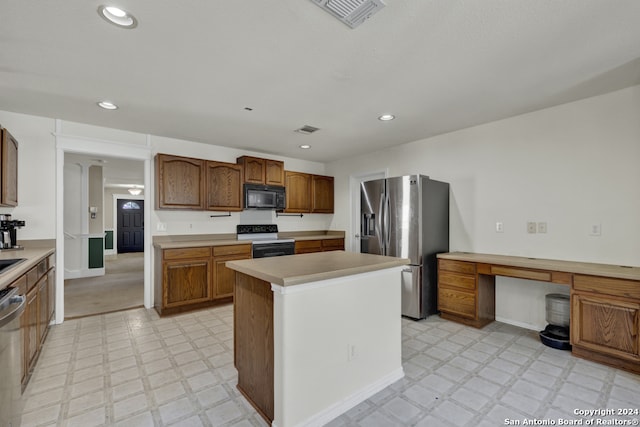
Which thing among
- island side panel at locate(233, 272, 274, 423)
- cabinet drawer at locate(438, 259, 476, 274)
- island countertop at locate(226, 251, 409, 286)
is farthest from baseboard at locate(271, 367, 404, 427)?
cabinet drawer at locate(438, 259, 476, 274)

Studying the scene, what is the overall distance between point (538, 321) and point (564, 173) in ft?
5.24

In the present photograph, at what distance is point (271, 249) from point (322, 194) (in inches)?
65.8

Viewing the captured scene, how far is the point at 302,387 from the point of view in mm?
1683

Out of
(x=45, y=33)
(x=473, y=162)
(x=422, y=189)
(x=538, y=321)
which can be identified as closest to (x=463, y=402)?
(x=538, y=321)

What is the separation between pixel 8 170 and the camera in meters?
2.81

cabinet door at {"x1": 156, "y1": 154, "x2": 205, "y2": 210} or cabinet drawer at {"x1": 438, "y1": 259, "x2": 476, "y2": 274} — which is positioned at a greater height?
cabinet door at {"x1": 156, "y1": 154, "x2": 205, "y2": 210}

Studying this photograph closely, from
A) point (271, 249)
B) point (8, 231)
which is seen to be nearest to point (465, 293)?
point (271, 249)

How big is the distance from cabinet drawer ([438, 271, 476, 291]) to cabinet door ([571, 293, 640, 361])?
0.87 m

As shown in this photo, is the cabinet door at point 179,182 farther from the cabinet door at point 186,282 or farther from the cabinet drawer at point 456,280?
the cabinet drawer at point 456,280

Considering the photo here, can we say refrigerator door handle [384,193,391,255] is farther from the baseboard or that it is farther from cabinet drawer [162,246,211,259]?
cabinet drawer [162,246,211,259]

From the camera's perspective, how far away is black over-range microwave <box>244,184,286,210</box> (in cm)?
462

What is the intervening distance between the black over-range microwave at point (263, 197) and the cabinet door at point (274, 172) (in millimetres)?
104

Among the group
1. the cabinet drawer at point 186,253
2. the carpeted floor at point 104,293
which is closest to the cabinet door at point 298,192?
the cabinet drawer at point 186,253

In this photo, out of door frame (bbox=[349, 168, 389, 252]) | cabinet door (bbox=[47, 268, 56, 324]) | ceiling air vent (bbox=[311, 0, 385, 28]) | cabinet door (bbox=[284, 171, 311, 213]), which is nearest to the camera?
ceiling air vent (bbox=[311, 0, 385, 28])
